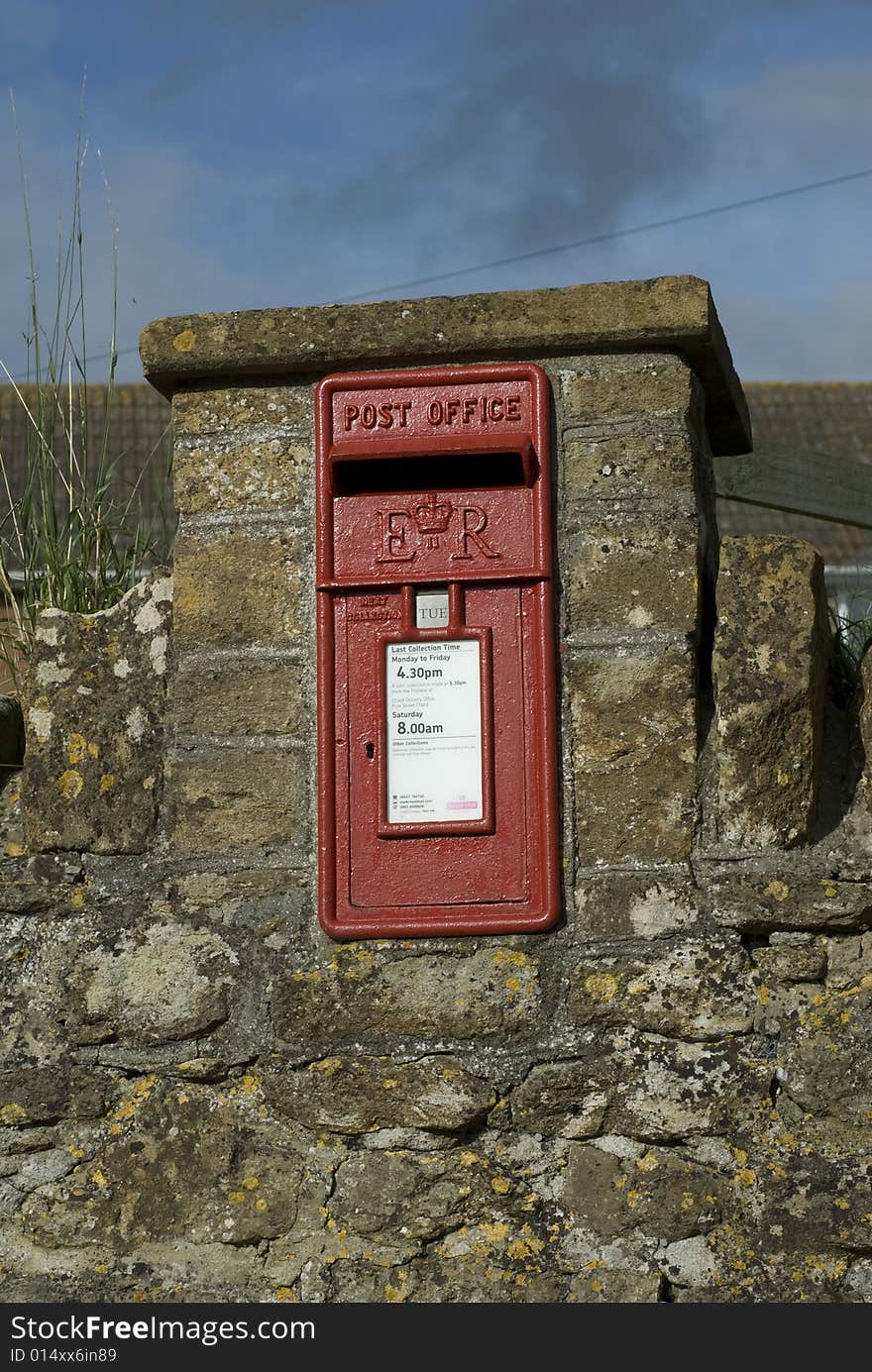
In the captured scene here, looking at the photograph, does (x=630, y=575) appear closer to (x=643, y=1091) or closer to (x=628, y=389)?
(x=628, y=389)

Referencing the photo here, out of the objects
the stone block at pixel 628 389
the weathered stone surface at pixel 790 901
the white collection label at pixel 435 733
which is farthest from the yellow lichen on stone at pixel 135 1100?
the stone block at pixel 628 389

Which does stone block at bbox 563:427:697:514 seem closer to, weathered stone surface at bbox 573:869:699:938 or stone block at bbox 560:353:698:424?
stone block at bbox 560:353:698:424

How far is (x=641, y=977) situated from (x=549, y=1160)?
0.35m

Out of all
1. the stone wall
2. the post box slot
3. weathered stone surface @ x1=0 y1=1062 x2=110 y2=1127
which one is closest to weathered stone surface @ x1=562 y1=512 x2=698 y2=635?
the stone wall

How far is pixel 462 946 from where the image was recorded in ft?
9.45

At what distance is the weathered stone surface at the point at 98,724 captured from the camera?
306 centimetres

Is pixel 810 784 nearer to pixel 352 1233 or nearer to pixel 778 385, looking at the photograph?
pixel 352 1233

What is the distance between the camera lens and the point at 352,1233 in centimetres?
281

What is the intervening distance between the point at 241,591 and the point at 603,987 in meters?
1.00

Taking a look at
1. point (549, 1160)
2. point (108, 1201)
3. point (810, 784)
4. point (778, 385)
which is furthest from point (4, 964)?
point (778, 385)

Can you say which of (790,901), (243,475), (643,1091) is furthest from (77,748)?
(790,901)

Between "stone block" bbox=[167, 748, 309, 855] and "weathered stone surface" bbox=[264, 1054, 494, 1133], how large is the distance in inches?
16.0

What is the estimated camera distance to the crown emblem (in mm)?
2971

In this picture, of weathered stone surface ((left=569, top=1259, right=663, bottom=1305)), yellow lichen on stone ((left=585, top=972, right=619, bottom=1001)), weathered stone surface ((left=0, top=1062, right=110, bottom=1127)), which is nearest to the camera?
weathered stone surface ((left=569, top=1259, right=663, bottom=1305))
